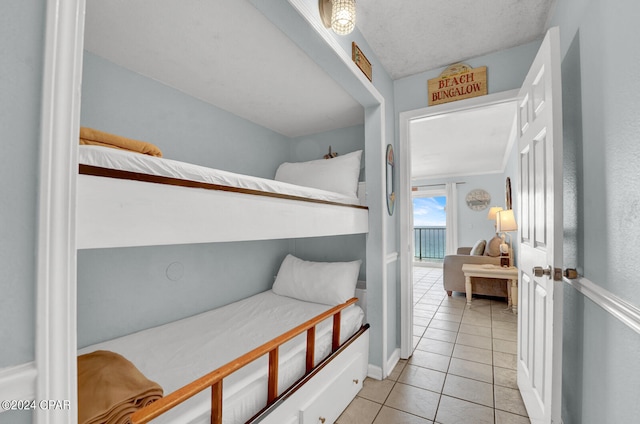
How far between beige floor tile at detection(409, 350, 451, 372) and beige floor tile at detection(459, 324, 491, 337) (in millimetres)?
753

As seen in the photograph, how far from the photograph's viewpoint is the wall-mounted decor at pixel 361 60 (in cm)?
180

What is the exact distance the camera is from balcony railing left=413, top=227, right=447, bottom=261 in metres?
8.03

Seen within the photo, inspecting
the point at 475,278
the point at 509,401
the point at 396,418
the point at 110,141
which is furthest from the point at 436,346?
the point at 110,141

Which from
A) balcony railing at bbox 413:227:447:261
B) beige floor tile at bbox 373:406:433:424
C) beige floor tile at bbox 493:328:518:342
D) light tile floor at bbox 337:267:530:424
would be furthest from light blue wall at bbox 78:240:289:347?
balcony railing at bbox 413:227:447:261

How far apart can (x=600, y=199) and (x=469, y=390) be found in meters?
1.65

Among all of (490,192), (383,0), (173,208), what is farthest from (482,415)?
(490,192)

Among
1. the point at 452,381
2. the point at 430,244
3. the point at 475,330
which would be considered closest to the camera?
the point at 452,381

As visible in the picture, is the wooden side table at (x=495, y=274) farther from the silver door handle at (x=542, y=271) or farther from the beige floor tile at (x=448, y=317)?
the silver door handle at (x=542, y=271)

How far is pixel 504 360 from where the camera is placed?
241cm

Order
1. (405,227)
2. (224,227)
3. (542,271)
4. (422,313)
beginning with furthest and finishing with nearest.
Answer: (422,313) < (405,227) < (542,271) < (224,227)

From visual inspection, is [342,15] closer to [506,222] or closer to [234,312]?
[234,312]

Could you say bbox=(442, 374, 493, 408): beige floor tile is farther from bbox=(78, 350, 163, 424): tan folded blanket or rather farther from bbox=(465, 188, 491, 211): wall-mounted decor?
bbox=(465, 188, 491, 211): wall-mounted decor

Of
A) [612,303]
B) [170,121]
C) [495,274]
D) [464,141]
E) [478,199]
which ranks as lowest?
[495,274]

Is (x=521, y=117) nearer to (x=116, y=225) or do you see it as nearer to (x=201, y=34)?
(x=201, y=34)
